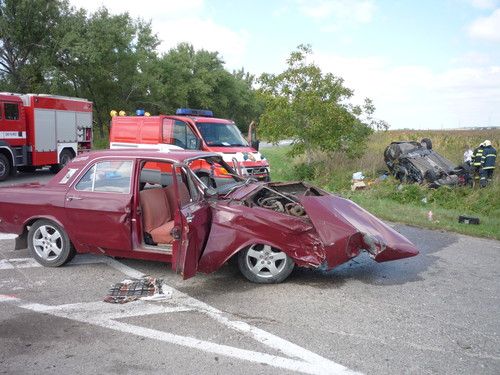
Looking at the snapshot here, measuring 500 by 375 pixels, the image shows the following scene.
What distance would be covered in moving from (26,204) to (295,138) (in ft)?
35.9

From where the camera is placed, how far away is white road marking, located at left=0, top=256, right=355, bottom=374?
3834 millimetres

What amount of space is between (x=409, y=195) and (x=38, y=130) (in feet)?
41.7

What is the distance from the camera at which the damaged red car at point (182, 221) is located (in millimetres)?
5398

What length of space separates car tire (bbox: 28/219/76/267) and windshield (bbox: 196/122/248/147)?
6.19m

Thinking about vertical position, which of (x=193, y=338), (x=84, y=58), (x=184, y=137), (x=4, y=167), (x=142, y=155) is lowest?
(x=193, y=338)

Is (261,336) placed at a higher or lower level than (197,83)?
lower

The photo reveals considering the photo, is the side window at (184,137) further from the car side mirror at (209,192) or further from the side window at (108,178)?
the car side mirror at (209,192)

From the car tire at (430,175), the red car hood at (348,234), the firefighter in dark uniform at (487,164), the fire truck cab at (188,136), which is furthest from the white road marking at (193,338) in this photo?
the firefighter in dark uniform at (487,164)

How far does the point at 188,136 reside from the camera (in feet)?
39.6

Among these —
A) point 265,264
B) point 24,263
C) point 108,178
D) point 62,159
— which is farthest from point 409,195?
point 62,159

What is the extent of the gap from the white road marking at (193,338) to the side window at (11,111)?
489 inches

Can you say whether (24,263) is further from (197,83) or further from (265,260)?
(197,83)

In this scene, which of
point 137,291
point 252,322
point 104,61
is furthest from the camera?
point 104,61

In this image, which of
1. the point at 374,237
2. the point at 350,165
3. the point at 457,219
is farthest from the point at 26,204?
the point at 350,165
